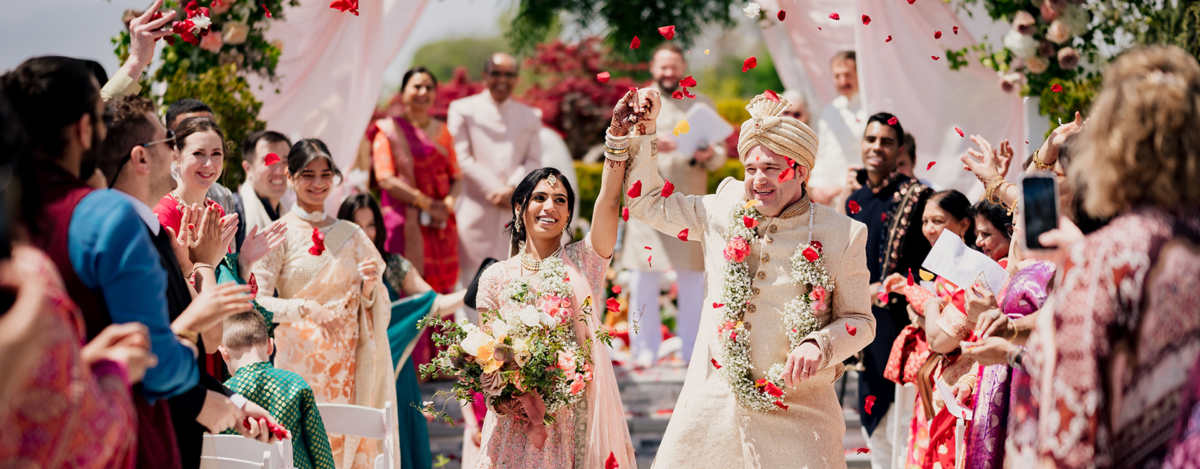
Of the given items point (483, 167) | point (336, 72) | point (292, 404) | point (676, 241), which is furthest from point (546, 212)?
point (483, 167)

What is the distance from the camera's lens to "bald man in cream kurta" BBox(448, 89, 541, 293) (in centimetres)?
931

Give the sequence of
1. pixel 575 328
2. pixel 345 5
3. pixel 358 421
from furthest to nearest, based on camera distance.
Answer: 1. pixel 345 5
2. pixel 575 328
3. pixel 358 421

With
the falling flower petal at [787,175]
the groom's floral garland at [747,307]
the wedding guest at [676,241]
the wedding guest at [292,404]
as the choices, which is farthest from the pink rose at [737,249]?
the wedding guest at [676,241]

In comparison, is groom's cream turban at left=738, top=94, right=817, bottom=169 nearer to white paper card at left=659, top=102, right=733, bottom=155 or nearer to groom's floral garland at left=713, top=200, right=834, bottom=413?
groom's floral garland at left=713, top=200, right=834, bottom=413

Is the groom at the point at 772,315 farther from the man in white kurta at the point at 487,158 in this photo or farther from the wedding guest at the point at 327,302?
the man in white kurta at the point at 487,158

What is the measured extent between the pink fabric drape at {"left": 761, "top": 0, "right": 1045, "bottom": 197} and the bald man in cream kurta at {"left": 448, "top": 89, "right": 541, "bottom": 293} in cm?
252

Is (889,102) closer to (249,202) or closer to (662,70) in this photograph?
(662,70)

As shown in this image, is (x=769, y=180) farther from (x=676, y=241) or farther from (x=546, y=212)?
(x=676, y=241)

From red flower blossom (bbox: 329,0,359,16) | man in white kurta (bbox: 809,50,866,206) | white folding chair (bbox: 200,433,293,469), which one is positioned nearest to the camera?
white folding chair (bbox: 200,433,293,469)

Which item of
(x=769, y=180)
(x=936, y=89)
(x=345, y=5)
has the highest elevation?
(x=345, y=5)

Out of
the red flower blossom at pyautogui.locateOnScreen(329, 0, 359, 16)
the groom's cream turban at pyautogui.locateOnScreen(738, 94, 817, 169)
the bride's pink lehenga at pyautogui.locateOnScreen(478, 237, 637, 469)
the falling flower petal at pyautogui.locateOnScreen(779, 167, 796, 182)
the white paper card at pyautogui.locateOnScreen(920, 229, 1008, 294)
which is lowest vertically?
the bride's pink lehenga at pyautogui.locateOnScreen(478, 237, 637, 469)

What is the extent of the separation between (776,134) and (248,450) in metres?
2.16

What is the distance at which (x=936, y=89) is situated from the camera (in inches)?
306

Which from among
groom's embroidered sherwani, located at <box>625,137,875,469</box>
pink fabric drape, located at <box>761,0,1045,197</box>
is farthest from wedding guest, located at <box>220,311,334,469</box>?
pink fabric drape, located at <box>761,0,1045,197</box>
